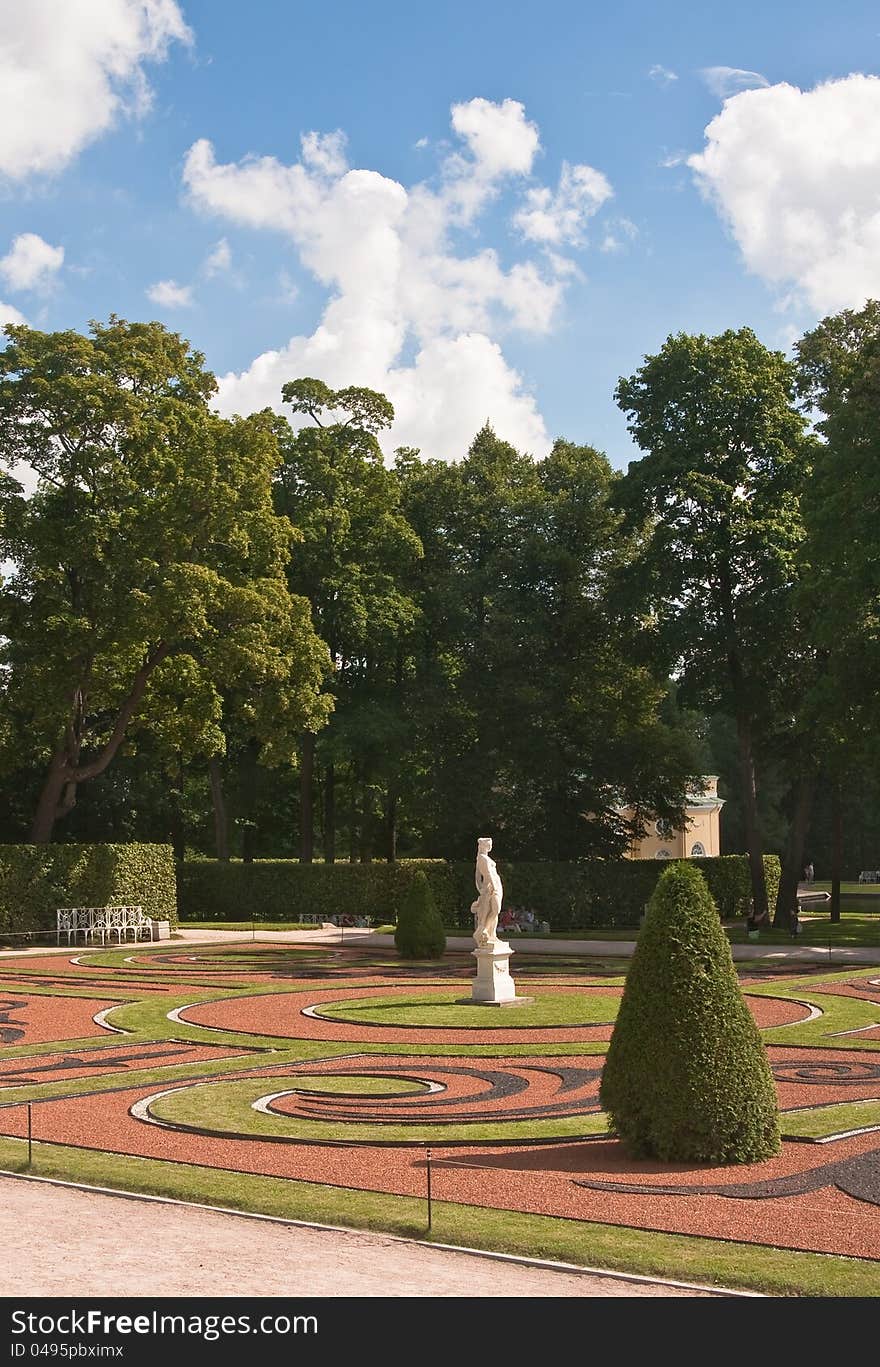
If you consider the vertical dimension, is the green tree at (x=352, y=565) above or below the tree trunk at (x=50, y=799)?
above

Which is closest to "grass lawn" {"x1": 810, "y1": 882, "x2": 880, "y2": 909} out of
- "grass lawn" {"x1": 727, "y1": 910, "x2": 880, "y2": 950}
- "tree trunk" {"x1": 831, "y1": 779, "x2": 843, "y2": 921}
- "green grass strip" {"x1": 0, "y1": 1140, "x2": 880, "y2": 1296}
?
"tree trunk" {"x1": 831, "y1": 779, "x2": 843, "y2": 921}

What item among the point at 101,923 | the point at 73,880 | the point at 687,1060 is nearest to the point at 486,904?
the point at 687,1060

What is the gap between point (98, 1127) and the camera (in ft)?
44.0

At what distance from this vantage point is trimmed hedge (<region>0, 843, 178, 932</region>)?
133 ft

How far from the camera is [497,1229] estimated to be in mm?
9336

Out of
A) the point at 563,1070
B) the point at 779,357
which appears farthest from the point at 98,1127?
the point at 779,357

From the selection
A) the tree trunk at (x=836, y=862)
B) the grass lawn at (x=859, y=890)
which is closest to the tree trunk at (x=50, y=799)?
the tree trunk at (x=836, y=862)

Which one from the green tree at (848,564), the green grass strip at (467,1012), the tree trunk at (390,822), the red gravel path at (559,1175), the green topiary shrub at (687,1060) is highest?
the green tree at (848,564)

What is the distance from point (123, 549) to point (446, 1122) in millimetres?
30336

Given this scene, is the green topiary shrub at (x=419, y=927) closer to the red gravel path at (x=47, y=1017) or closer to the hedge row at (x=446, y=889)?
the red gravel path at (x=47, y=1017)

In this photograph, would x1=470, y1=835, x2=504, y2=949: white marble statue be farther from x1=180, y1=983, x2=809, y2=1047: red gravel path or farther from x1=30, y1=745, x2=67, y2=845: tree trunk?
x1=30, y1=745, x2=67, y2=845: tree trunk

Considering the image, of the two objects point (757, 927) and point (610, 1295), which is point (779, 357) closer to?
point (757, 927)

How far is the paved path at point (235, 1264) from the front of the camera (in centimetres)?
797

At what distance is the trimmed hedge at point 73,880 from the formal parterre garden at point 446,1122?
15.6 meters
